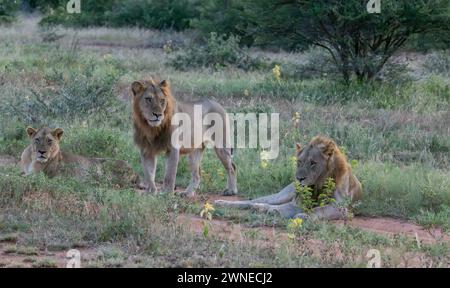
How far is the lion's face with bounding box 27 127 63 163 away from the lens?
31.6ft

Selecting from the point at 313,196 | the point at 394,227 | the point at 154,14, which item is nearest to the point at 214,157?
the point at 313,196

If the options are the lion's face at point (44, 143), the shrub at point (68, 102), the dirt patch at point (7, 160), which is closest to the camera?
the lion's face at point (44, 143)

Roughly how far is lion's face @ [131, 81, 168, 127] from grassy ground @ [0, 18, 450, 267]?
2.75ft

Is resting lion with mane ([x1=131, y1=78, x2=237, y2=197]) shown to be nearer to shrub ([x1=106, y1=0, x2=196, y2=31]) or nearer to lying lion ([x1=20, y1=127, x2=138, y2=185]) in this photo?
lying lion ([x1=20, y1=127, x2=138, y2=185])

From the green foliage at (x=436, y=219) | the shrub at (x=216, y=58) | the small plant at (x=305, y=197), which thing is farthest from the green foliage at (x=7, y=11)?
the green foliage at (x=436, y=219)

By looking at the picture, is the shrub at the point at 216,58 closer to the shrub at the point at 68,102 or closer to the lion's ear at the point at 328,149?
the shrub at the point at 68,102

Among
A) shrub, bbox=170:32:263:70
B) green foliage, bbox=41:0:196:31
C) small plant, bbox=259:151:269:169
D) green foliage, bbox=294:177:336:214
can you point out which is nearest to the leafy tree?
shrub, bbox=170:32:263:70

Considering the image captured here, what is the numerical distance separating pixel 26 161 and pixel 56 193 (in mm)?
1764

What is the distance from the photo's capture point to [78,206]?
8.04 meters

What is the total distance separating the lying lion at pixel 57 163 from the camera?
9641mm

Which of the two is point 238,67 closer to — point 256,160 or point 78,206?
point 256,160

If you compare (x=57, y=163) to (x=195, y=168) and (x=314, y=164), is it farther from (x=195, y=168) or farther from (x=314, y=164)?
(x=314, y=164)

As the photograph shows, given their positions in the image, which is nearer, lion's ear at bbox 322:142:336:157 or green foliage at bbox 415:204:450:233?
green foliage at bbox 415:204:450:233

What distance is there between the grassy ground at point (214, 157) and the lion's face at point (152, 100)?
2.75 ft
